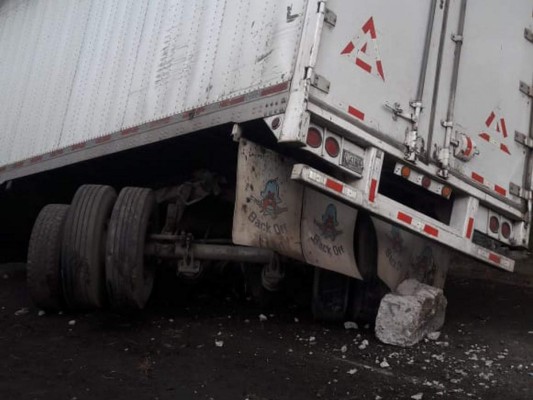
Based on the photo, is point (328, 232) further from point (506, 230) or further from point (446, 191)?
point (506, 230)

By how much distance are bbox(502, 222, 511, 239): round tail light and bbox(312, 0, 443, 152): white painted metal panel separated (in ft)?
4.30

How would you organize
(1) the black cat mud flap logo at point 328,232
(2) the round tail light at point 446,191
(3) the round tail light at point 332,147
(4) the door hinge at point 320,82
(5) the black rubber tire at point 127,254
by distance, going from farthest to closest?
(5) the black rubber tire at point 127,254
(2) the round tail light at point 446,191
(1) the black cat mud flap logo at point 328,232
(3) the round tail light at point 332,147
(4) the door hinge at point 320,82

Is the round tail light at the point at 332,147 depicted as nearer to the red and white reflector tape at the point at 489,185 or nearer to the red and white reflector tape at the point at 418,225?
the red and white reflector tape at the point at 418,225

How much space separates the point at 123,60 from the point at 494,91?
345cm

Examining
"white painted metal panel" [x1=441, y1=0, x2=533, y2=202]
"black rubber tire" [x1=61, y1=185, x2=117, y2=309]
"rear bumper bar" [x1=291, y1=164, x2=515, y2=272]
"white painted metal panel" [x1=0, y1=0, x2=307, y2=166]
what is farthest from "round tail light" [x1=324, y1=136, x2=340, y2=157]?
"black rubber tire" [x1=61, y1=185, x2=117, y2=309]

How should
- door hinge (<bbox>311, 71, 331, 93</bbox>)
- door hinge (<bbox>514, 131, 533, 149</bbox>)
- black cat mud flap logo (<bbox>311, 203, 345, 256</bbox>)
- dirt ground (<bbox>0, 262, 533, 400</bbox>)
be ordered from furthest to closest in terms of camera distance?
1. door hinge (<bbox>514, 131, 533, 149</bbox>)
2. black cat mud flap logo (<bbox>311, 203, 345, 256</bbox>)
3. door hinge (<bbox>311, 71, 331, 93</bbox>)
4. dirt ground (<bbox>0, 262, 533, 400</bbox>)

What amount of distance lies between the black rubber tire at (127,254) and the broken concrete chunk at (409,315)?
6.37ft

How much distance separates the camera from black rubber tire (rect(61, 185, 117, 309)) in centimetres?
524

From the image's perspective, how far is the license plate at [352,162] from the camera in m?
4.32

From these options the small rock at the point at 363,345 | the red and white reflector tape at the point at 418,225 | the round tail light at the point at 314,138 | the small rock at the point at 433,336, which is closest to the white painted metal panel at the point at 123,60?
A: the round tail light at the point at 314,138

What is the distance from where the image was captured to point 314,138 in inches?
164

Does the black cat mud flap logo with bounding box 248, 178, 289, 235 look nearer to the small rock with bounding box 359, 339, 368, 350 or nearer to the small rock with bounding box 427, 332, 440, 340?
the small rock with bounding box 359, 339, 368, 350

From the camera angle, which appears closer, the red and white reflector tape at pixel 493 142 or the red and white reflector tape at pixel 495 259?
the red and white reflector tape at pixel 495 259

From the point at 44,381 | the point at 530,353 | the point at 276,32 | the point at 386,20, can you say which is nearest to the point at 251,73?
the point at 276,32
